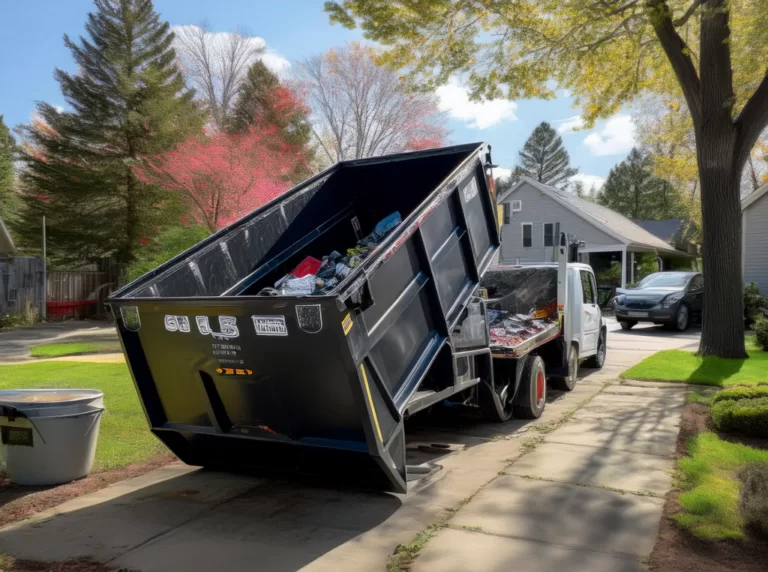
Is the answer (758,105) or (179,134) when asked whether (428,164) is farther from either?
(179,134)

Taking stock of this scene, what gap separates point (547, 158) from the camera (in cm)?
6819

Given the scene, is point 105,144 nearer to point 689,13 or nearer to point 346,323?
point 689,13

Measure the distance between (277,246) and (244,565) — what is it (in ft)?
9.90

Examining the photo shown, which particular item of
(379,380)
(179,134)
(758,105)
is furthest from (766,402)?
(179,134)

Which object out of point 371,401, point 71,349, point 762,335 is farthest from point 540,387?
point 71,349

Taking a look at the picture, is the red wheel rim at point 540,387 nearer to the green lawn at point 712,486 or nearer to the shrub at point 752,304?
the green lawn at point 712,486

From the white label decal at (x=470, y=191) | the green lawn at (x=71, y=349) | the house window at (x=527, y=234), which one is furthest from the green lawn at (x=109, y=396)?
the house window at (x=527, y=234)

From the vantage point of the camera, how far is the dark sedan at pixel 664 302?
18797 mm

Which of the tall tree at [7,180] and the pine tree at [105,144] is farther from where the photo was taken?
the tall tree at [7,180]

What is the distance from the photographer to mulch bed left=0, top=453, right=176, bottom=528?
4.86 meters

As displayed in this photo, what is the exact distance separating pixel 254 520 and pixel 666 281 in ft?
61.8

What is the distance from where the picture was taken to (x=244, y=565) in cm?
392

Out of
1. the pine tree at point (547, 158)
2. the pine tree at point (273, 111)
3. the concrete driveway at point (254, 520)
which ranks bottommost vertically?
the concrete driveway at point (254, 520)

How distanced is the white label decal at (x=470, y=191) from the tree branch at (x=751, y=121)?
7823mm
